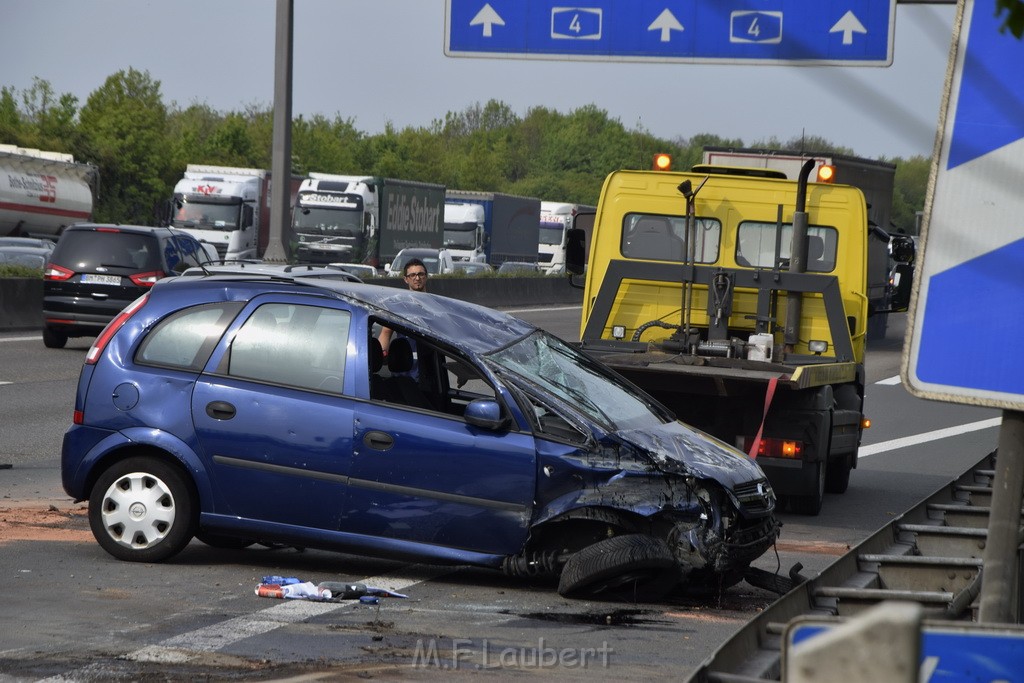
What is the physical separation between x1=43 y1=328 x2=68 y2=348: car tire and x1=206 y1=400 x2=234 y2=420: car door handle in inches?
632

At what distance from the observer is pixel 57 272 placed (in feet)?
74.7

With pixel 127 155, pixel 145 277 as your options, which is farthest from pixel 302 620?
pixel 127 155

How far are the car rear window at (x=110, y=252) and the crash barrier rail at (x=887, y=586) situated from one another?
19.5m

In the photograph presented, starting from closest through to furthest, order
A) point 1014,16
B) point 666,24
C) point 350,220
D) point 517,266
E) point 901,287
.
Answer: point 1014,16 → point 901,287 → point 666,24 → point 350,220 → point 517,266

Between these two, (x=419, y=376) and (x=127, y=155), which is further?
(x=127, y=155)

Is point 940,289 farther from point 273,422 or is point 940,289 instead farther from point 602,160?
point 602,160

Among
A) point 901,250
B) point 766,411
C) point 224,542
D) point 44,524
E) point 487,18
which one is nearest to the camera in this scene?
point 224,542

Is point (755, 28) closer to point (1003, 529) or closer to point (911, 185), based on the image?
point (1003, 529)

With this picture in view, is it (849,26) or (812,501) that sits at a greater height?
(849,26)

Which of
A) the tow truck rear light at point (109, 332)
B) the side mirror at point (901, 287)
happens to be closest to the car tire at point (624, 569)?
the tow truck rear light at point (109, 332)

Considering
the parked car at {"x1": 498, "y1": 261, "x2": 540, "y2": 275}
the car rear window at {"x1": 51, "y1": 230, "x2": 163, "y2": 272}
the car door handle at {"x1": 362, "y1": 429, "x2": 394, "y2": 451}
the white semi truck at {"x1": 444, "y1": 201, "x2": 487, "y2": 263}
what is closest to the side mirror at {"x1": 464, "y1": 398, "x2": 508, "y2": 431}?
the car door handle at {"x1": 362, "y1": 429, "x2": 394, "y2": 451}

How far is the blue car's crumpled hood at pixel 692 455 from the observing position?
24.4 ft

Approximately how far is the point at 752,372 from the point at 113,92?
74.7 metres

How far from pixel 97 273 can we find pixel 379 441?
16.3 meters
